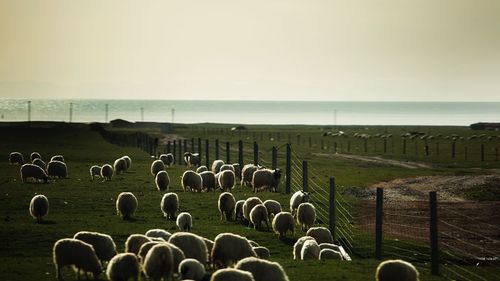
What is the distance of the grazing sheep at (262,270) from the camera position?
45.7 ft

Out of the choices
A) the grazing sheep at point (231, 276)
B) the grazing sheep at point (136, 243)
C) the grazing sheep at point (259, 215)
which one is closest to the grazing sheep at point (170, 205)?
the grazing sheep at point (259, 215)

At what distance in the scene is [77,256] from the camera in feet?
48.3

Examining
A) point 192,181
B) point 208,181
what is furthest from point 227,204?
point 208,181

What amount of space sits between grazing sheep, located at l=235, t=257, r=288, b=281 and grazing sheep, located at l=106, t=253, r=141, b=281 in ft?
6.26

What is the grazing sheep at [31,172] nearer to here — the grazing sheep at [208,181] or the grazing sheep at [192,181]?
the grazing sheep at [192,181]

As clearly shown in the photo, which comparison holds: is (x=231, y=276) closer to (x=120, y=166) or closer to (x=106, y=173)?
→ (x=106, y=173)

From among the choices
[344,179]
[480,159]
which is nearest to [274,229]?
[344,179]

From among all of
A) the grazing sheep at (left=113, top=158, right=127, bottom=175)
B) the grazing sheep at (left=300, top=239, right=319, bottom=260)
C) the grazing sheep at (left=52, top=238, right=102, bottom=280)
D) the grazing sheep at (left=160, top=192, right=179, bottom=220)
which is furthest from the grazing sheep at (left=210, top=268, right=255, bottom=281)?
the grazing sheep at (left=113, top=158, right=127, bottom=175)

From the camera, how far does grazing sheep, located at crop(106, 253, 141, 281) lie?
13898 mm

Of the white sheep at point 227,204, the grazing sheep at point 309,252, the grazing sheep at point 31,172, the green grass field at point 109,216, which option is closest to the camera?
the green grass field at point 109,216

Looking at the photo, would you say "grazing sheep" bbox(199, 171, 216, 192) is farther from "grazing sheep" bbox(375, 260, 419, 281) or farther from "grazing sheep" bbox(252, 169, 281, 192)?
"grazing sheep" bbox(375, 260, 419, 281)

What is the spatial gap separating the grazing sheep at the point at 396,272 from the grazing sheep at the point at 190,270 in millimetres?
3581

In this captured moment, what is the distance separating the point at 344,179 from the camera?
1766 inches

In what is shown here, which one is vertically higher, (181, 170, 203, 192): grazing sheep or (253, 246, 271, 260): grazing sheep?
(181, 170, 203, 192): grazing sheep
